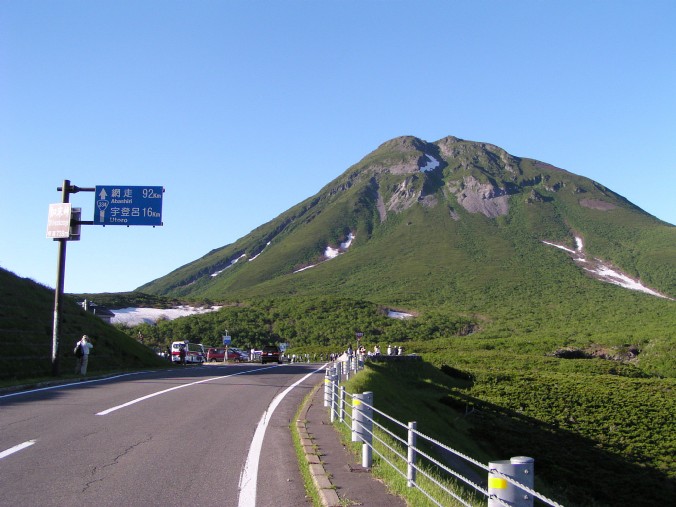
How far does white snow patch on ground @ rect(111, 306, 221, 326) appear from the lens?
301 ft

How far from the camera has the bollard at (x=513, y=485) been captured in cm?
437

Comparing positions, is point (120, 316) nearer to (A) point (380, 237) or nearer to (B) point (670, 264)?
(A) point (380, 237)

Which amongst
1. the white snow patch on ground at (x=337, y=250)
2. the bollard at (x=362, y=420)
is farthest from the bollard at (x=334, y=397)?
the white snow patch on ground at (x=337, y=250)

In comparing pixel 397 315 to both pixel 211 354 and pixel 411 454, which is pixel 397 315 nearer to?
pixel 211 354

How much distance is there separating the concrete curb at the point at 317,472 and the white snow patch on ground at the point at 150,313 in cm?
8138

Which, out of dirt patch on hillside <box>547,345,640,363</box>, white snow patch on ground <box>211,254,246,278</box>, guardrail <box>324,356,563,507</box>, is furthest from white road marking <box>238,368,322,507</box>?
white snow patch on ground <box>211,254,246,278</box>

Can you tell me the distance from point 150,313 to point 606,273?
93.0 metres

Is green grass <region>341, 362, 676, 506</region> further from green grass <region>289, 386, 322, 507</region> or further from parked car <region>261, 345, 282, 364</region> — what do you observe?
parked car <region>261, 345, 282, 364</region>

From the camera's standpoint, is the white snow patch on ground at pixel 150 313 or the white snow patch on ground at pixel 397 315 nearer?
the white snow patch on ground at pixel 150 313

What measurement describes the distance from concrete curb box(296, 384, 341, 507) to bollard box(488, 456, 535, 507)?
7.75 feet

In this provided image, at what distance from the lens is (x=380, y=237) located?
166 meters

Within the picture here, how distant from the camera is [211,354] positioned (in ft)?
179

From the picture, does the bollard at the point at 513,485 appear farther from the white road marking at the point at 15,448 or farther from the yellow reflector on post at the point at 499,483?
the white road marking at the point at 15,448

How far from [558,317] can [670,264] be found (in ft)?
174
